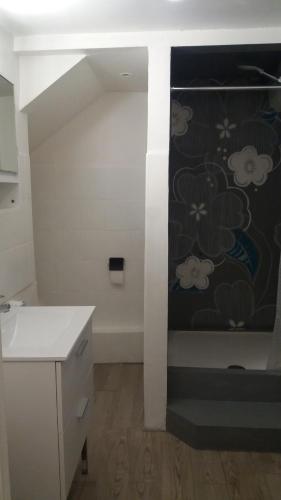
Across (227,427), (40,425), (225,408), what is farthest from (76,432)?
(225,408)

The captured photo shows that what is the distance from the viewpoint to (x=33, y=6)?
1747 millimetres

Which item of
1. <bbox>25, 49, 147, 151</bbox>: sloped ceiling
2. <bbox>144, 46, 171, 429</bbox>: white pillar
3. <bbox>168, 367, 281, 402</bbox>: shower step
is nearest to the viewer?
<bbox>144, 46, 171, 429</bbox>: white pillar

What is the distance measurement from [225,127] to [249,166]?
341mm

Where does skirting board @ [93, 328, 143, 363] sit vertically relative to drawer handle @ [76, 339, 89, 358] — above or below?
below

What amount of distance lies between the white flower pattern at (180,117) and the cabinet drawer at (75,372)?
1708 mm

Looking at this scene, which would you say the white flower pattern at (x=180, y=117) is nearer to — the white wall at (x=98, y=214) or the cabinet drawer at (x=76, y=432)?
the white wall at (x=98, y=214)

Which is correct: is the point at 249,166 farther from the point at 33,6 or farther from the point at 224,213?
the point at 33,6

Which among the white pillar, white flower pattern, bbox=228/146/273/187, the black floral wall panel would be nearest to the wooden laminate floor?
the white pillar

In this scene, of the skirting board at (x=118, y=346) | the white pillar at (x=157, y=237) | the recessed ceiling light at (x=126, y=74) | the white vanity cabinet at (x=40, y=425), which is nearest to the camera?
the white vanity cabinet at (x=40, y=425)

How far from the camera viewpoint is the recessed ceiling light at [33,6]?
1702 millimetres

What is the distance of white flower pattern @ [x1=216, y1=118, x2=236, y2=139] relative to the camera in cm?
280

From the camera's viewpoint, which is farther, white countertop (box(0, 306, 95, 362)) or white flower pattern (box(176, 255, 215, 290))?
white flower pattern (box(176, 255, 215, 290))

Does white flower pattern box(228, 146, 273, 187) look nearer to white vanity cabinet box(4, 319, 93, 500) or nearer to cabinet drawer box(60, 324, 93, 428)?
cabinet drawer box(60, 324, 93, 428)

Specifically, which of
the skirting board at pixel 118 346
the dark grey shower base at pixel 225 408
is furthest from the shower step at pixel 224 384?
the skirting board at pixel 118 346
